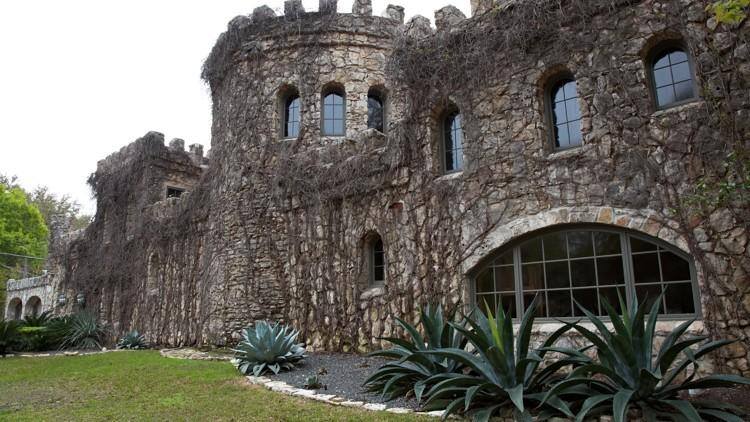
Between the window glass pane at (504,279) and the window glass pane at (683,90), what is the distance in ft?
10.9

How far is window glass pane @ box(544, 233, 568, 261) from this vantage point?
7562 millimetres

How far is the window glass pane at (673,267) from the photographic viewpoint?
6.59 m

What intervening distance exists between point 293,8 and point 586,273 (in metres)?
9.74

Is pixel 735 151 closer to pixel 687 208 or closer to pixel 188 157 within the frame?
pixel 687 208

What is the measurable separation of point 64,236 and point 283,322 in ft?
48.5

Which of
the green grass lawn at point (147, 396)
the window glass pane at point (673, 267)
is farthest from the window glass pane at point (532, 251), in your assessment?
the green grass lawn at point (147, 396)

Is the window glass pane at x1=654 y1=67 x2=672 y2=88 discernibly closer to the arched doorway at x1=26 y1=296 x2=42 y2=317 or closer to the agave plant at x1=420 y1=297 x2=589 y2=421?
the agave plant at x1=420 y1=297 x2=589 y2=421

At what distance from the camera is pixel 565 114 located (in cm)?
805

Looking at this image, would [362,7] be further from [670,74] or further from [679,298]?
[679,298]

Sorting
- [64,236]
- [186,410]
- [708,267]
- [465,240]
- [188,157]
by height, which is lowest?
[186,410]

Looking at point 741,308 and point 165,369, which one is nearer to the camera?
point 741,308

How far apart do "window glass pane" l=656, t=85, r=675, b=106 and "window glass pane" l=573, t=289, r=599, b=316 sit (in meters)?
2.77

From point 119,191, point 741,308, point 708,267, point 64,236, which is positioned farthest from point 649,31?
point 64,236

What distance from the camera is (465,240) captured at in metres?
8.46
